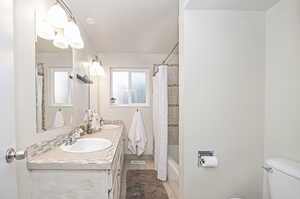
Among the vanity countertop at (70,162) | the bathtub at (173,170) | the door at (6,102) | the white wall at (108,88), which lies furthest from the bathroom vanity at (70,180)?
the white wall at (108,88)

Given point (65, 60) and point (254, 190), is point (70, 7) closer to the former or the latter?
point (65, 60)

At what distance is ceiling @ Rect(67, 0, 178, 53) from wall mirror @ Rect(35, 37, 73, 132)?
0.56m

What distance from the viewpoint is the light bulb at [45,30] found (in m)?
1.23

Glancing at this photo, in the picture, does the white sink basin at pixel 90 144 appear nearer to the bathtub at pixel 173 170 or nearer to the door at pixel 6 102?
the door at pixel 6 102

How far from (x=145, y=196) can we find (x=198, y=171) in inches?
44.7

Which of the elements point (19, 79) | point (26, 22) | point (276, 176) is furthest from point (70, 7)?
point (276, 176)

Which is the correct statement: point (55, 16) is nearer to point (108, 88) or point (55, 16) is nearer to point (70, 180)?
point (70, 180)

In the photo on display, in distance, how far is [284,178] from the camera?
0.99 m

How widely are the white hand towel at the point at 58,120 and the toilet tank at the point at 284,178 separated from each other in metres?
1.85

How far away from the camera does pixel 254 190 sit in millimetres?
1282

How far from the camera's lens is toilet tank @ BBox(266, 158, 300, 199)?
3.07 feet

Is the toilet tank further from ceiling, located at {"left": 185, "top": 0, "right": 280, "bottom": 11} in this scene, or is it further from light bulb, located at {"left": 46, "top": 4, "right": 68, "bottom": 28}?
light bulb, located at {"left": 46, "top": 4, "right": 68, "bottom": 28}

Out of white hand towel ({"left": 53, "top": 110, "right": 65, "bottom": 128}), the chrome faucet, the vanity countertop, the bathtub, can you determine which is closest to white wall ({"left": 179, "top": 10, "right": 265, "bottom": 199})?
the vanity countertop

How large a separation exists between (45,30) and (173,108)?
2277mm
